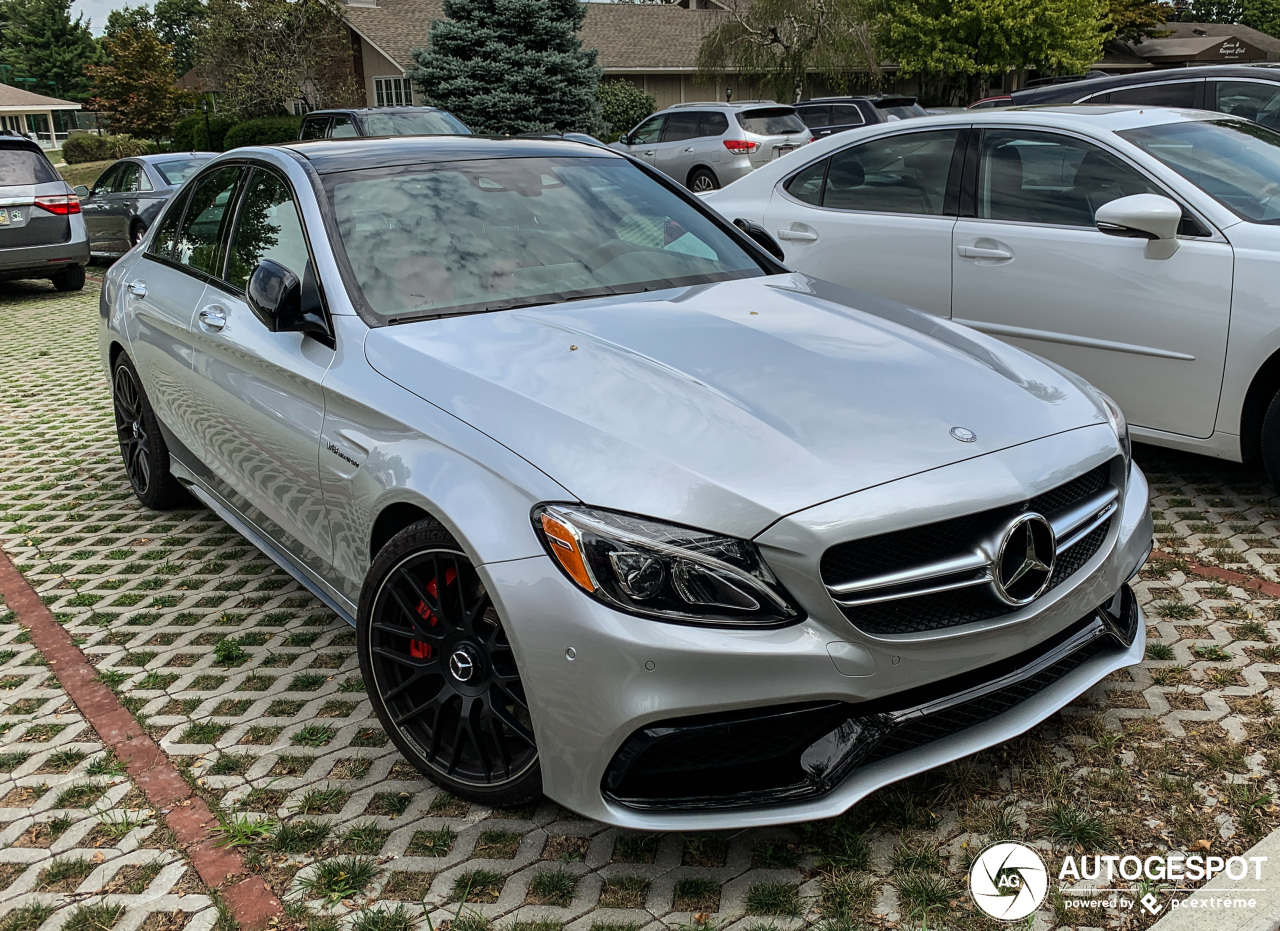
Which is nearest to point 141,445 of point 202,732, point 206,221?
point 206,221

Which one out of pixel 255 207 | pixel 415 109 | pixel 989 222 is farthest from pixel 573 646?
pixel 415 109

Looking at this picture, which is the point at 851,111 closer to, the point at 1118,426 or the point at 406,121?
the point at 406,121

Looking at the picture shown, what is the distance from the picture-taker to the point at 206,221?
4.81m

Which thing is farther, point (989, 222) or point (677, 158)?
point (677, 158)

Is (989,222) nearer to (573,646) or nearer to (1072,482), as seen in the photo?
(1072,482)

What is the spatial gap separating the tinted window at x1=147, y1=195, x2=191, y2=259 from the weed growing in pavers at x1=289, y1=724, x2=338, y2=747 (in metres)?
2.58

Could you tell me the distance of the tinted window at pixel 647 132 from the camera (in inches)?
870

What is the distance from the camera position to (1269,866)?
265cm

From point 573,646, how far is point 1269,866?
1721 millimetres

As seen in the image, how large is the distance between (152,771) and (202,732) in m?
0.23

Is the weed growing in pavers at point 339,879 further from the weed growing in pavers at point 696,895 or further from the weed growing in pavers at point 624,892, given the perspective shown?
the weed growing in pavers at point 696,895

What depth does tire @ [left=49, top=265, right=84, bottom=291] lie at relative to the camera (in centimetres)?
1449

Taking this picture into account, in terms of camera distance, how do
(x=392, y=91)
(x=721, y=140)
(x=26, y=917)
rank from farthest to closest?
(x=392, y=91) < (x=721, y=140) < (x=26, y=917)

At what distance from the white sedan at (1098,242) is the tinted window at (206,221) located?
3.08m
